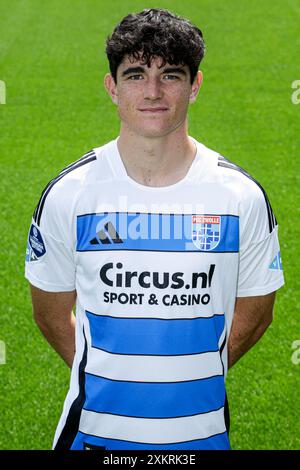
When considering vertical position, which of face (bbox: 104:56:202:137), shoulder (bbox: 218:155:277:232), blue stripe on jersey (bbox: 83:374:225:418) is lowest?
blue stripe on jersey (bbox: 83:374:225:418)

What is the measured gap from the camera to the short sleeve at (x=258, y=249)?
2820mm

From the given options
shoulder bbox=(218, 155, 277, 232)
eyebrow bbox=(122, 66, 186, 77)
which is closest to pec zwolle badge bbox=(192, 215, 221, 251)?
shoulder bbox=(218, 155, 277, 232)

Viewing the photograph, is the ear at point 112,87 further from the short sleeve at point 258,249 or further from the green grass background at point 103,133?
the green grass background at point 103,133

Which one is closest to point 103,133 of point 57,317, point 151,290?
point 57,317

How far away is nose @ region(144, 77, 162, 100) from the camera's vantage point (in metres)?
2.71

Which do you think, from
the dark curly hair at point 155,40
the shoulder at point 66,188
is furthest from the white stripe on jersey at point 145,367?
the dark curly hair at point 155,40

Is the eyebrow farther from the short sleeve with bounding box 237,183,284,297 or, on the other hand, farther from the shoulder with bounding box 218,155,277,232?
the short sleeve with bounding box 237,183,284,297

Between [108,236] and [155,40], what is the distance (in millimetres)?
676

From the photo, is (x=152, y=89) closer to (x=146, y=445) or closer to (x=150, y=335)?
(x=150, y=335)

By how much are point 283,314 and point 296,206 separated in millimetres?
2186

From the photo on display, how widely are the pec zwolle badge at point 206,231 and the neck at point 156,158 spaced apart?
16cm
